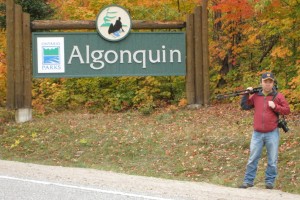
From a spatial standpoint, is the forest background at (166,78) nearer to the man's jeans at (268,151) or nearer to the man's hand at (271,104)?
the man's jeans at (268,151)

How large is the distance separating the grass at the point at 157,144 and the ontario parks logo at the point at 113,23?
275 centimetres

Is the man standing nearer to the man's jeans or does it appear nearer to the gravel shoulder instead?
the man's jeans

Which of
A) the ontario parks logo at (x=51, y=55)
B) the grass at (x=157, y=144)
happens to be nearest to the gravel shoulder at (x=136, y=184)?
the grass at (x=157, y=144)

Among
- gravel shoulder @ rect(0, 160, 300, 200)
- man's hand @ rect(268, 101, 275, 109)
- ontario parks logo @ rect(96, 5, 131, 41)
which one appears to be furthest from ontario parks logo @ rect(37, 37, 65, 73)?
man's hand @ rect(268, 101, 275, 109)

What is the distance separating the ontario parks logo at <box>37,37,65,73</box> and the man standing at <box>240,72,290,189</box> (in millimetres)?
8796

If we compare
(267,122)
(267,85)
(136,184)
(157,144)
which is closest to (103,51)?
(157,144)

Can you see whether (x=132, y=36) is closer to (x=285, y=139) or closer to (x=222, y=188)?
(x=285, y=139)

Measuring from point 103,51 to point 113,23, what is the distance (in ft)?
3.14

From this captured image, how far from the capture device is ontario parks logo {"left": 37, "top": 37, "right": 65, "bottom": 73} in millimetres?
16266

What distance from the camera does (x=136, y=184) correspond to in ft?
30.1

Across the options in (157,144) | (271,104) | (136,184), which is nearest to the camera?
(271,104)

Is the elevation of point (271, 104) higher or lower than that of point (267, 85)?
lower

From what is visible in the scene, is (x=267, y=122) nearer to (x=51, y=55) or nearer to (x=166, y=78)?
(x=51, y=55)

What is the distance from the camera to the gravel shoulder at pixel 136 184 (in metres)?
8.16
